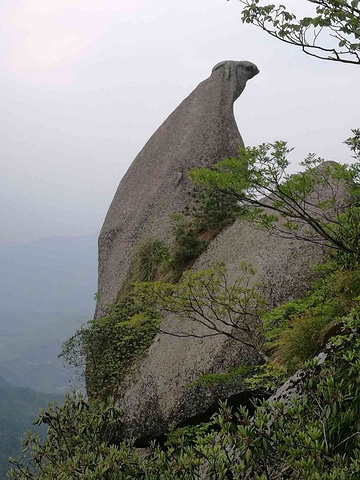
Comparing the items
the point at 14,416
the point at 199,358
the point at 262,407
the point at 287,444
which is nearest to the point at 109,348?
the point at 199,358

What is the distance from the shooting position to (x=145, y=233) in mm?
17000

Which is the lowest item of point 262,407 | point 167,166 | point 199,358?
point 199,358

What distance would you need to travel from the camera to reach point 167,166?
18.5 metres

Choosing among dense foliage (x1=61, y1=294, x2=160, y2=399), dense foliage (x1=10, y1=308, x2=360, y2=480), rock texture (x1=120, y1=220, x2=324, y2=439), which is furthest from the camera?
dense foliage (x1=61, y1=294, x2=160, y2=399)

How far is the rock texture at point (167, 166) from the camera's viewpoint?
17156mm

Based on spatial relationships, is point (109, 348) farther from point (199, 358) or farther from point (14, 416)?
point (14, 416)

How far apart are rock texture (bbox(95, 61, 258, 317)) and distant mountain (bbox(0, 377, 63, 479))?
173 feet

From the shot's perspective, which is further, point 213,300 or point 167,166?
point 167,166

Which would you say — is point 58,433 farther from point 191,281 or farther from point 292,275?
point 292,275

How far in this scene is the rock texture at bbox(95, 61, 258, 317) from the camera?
17156 millimetres

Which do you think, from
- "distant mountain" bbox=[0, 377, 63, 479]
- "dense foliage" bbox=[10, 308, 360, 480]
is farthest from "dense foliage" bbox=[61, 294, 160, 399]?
"distant mountain" bbox=[0, 377, 63, 479]

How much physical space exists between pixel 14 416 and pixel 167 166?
4541 inches

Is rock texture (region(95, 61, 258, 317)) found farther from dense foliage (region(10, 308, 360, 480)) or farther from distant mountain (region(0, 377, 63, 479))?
distant mountain (region(0, 377, 63, 479))

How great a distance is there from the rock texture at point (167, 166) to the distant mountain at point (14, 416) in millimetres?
52644
